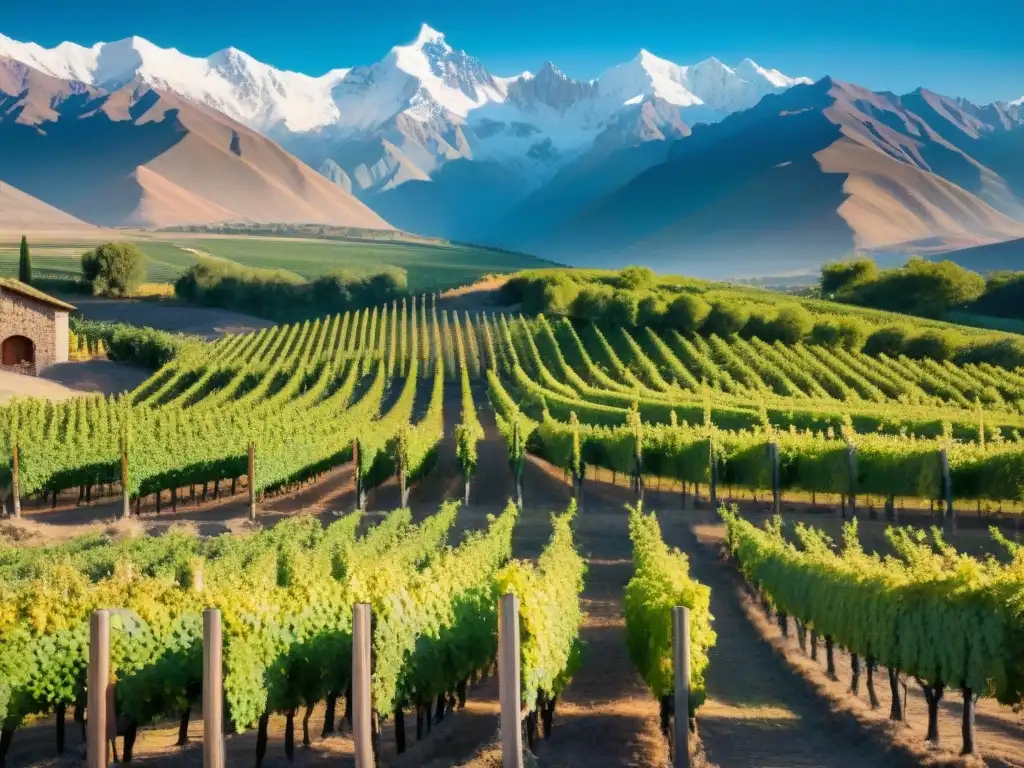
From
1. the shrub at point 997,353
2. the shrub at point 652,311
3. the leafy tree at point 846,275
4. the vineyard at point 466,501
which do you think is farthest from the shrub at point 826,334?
the leafy tree at point 846,275

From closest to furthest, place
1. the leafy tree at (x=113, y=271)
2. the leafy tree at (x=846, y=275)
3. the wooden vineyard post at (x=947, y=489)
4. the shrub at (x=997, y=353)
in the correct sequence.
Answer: the wooden vineyard post at (x=947, y=489)
the shrub at (x=997, y=353)
the leafy tree at (x=846, y=275)
the leafy tree at (x=113, y=271)

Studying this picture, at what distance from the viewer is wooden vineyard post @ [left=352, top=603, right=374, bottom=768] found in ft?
34.1

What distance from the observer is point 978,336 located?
194 ft

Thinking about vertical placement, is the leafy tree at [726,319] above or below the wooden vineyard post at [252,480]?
above

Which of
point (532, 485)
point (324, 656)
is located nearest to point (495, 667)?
point (324, 656)

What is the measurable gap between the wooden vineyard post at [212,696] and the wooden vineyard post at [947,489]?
2239 centimetres

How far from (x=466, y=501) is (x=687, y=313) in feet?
117

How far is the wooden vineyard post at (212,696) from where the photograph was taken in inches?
400

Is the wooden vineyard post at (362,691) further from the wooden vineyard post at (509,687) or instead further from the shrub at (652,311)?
the shrub at (652,311)

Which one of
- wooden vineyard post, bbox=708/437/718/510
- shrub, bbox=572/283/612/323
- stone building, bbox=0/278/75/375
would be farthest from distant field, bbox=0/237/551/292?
wooden vineyard post, bbox=708/437/718/510

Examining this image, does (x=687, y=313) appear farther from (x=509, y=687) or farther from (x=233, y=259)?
(x=233, y=259)

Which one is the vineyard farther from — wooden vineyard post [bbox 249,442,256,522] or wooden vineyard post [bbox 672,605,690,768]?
wooden vineyard post [bbox 249,442,256,522]

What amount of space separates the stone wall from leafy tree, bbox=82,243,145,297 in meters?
38.9

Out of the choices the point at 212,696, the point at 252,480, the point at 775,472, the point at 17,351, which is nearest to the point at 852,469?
the point at 775,472
